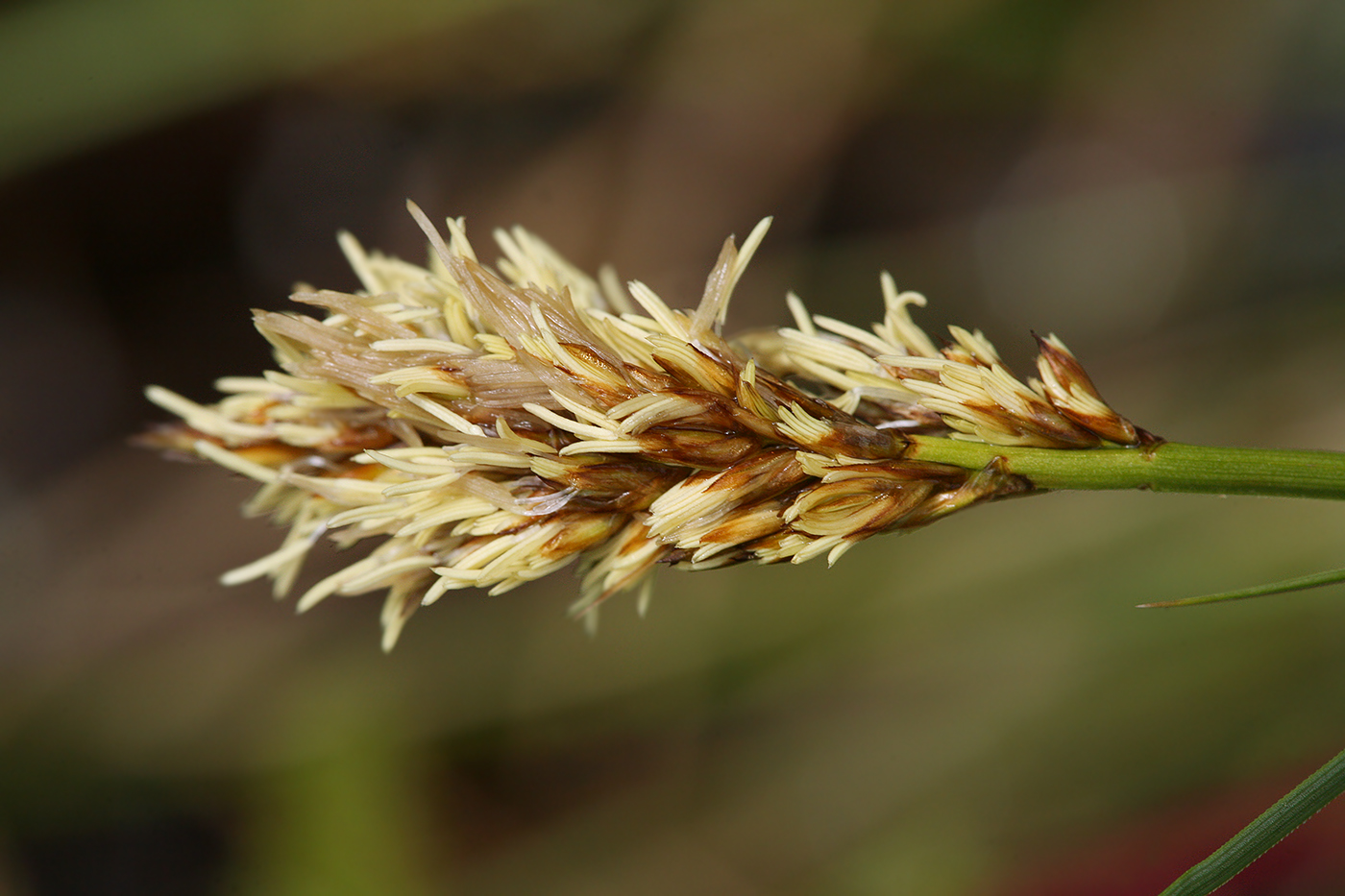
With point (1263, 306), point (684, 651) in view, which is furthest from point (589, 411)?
point (1263, 306)

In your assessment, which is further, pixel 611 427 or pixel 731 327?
pixel 731 327

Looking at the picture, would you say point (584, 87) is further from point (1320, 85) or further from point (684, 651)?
point (1320, 85)

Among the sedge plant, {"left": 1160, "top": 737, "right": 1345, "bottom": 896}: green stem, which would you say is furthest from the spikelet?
{"left": 1160, "top": 737, "right": 1345, "bottom": 896}: green stem

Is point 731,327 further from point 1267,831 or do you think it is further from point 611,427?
point 1267,831

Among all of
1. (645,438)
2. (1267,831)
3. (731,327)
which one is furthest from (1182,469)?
(731,327)

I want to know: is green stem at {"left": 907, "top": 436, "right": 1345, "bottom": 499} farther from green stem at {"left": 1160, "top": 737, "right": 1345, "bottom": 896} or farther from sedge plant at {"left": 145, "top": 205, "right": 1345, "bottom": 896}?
green stem at {"left": 1160, "top": 737, "right": 1345, "bottom": 896}

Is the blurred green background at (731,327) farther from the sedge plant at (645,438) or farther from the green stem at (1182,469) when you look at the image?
the sedge plant at (645,438)

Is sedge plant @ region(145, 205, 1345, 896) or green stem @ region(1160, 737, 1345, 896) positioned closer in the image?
green stem @ region(1160, 737, 1345, 896)
